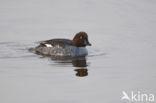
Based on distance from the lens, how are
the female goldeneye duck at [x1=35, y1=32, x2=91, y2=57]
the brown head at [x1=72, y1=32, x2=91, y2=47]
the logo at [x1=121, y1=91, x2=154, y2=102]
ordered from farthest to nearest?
the brown head at [x1=72, y1=32, x2=91, y2=47]
the female goldeneye duck at [x1=35, y1=32, x2=91, y2=57]
the logo at [x1=121, y1=91, x2=154, y2=102]

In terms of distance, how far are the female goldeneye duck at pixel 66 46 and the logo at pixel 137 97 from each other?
19.8 ft

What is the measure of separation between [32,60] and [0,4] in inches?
304

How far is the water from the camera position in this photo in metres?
17.5

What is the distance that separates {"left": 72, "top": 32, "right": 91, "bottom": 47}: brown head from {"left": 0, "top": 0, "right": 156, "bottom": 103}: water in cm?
38

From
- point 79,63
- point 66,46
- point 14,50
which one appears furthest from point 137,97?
point 14,50

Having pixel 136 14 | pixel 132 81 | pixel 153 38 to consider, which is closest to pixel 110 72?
pixel 132 81

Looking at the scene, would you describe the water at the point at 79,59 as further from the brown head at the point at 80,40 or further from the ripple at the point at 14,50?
the brown head at the point at 80,40

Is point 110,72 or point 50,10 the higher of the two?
point 50,10

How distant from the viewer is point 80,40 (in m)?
23.5

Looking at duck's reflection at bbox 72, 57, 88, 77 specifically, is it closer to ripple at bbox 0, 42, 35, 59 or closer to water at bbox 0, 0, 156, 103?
water at bbox 0, 0, 156, 103

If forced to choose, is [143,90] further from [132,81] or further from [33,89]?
[33,89]

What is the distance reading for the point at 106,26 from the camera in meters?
25.8

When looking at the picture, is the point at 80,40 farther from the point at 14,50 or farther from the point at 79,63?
the point at 14,50

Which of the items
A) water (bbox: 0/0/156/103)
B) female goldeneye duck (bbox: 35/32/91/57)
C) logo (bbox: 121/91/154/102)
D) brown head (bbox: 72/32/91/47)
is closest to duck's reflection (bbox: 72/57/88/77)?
water (bbox: 0/0/156/103)
